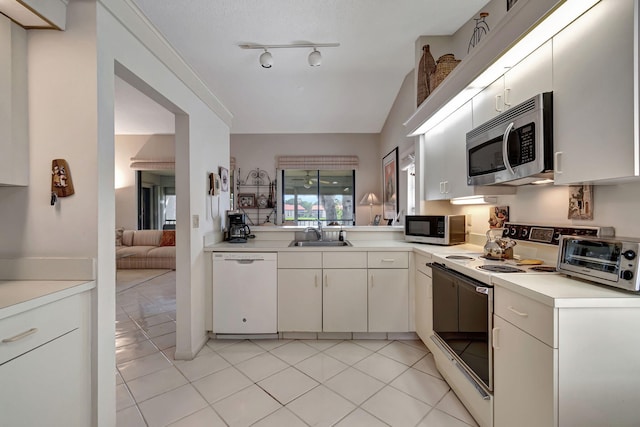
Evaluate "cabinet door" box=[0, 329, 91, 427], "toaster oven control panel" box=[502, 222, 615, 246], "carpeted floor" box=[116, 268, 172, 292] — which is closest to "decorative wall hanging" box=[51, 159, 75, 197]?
"cabinet door" box=[0, 329, 91, 427]

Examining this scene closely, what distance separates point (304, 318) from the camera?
245 centimetres

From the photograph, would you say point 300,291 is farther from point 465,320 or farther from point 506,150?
point 506,150

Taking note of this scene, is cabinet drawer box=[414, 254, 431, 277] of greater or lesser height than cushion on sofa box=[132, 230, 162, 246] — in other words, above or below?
above

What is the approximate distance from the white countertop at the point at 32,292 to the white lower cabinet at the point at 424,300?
2092 mm

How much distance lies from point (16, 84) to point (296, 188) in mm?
4998

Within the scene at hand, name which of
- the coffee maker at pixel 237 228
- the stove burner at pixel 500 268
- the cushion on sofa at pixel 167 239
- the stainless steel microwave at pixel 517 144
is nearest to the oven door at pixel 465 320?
the stove burner at pixel 500 268

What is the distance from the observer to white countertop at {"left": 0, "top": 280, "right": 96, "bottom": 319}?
37.1 inches

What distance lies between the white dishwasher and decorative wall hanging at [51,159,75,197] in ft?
4.32

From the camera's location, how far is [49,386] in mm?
1055

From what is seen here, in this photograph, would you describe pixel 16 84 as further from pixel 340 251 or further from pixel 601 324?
pixel 601 324

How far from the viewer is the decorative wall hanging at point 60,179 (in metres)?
1.25

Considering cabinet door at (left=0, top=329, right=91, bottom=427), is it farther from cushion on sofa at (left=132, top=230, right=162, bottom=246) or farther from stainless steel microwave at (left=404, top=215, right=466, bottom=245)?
cushion on sofa at (left=132, top=230, right=162, bottom=246)

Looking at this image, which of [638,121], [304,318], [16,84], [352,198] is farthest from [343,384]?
[352,198]

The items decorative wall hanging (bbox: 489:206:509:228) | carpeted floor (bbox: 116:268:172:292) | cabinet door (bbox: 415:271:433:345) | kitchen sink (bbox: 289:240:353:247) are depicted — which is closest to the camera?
decorative wall hanging (bbox: 489:206:509:228)
